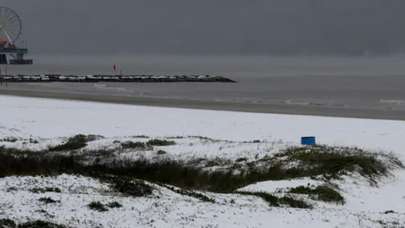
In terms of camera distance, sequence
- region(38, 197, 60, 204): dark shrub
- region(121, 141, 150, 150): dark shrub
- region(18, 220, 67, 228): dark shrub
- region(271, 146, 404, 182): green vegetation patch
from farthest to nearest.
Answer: region(121, 141, 150, 150): dark shrub, region(271, 146, 404, 182): green vegetation patch, region(38, 197, 60, 204): dark shrub, region(18, 220, 67, 228): dark shrub

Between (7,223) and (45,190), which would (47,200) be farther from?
(7,223)

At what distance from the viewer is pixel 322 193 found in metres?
15.2

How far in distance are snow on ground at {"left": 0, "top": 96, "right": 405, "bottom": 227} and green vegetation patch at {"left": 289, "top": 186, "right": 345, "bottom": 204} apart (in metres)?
0.33

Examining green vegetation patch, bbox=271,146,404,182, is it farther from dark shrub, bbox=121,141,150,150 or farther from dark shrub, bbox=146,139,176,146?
dark shrub, bbox=121,141,150,150

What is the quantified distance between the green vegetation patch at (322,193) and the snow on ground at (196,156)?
33 cm

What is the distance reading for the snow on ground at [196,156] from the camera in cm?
1014

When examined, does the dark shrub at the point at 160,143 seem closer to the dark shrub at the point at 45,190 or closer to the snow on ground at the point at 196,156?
the snow on ground at the point at 196,156

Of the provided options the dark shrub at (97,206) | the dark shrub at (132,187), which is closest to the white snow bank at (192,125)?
the dark shrub at (132,187)

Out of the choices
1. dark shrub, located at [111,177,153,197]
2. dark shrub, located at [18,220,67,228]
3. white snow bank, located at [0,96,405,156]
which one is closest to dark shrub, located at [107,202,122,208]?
dark shrub, located at [111,177,153,197]

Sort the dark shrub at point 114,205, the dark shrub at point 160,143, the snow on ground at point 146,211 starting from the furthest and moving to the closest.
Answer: the dark shrub at point 160,143 < the dark shrub at point 114,205 < the snow on ground at point 146,211

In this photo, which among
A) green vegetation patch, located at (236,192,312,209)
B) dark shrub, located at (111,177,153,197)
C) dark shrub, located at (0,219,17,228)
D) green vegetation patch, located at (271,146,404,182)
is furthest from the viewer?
green vegetation patch, located at (271,146,404,182)

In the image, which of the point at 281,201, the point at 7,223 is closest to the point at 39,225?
the point at 7,223

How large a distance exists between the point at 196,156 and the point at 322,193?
5.87 meters

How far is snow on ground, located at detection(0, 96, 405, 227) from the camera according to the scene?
10.1 metres
